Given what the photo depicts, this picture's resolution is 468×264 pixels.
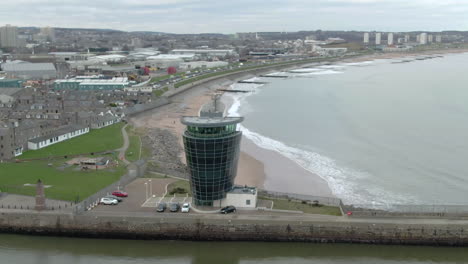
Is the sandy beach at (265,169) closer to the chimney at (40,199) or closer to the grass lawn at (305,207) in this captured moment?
the grass lawn at (305,207)

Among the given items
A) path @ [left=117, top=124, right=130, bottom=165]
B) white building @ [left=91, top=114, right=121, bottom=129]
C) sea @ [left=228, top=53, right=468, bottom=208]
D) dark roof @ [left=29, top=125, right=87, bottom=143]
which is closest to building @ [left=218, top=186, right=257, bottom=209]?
sea @ [left=228, top=53, right=468, bottom=208]

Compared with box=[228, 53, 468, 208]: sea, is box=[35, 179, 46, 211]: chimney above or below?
above

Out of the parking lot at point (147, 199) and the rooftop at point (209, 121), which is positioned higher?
the rooftop at point (209, 121)

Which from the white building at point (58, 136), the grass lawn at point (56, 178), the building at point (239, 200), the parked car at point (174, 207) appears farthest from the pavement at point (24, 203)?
the white building at point (58, 136)

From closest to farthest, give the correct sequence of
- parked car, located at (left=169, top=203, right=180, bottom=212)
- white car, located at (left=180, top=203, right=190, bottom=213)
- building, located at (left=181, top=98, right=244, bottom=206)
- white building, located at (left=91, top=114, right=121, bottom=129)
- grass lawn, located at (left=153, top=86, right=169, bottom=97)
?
1. building, located at (left=181, top=98, right=244, bottom=206)
2. white car, located at (left=180, top=203, right=190, bottom=213)
3. parked car, located at (left=169, top=203, right=180, bottom=212)
4. white building, located at (left=91, top=114, right=121, bottom=129)
5. grass lawn, located at (left=153, top=86, right=169, bottom=97)

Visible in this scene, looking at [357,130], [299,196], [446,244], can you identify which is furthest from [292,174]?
[357,130]

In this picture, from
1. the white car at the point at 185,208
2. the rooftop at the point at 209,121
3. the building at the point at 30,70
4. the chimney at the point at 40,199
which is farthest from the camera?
the building at the point at 30,70

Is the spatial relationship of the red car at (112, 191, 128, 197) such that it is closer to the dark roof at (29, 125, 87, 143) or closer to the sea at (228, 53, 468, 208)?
the sea at (228, 53, 468, 208)
